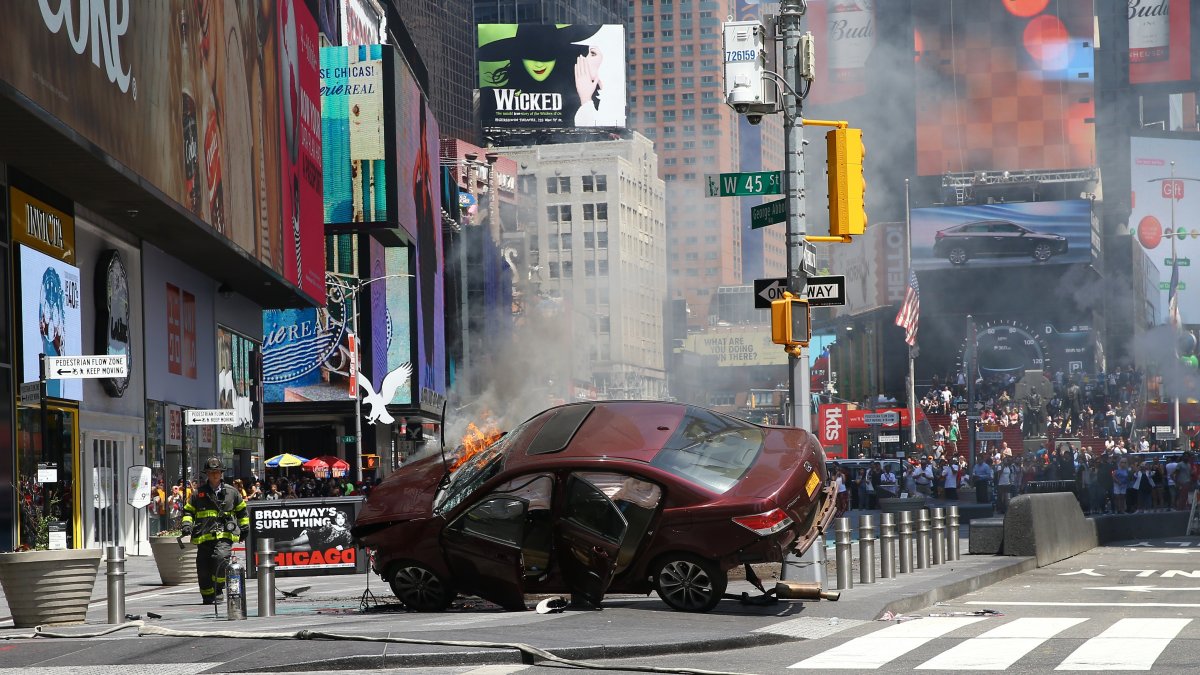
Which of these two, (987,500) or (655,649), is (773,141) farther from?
(655,649)

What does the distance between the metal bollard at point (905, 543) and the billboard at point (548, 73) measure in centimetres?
12778

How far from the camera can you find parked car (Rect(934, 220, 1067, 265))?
104m

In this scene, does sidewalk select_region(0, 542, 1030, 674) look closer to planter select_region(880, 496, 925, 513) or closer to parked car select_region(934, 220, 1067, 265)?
planter select_region(880, 496, 925, 513)

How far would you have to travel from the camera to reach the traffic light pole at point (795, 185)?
15539 millimetres

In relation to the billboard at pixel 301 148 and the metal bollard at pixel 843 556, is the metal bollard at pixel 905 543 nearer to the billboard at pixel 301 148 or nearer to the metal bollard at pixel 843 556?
the metal bollard at pixel 843 556

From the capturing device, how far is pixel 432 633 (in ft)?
37.3

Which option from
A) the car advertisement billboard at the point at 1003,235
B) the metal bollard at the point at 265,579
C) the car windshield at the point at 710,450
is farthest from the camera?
the car advertisement billboard at the point at 1003,235

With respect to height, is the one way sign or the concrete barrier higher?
the one way sign

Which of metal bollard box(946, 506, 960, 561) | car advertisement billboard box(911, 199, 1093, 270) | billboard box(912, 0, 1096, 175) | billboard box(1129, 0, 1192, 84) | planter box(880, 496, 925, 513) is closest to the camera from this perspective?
metal bollard box(946, 506, 960, 561)

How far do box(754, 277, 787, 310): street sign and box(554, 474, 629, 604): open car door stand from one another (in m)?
3.57

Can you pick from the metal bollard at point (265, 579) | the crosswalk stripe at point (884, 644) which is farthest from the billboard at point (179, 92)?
the crosswalk stripe at point (884, 644)

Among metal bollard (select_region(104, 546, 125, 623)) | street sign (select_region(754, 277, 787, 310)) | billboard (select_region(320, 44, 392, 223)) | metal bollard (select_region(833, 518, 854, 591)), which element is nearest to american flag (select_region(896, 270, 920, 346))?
billboard (select_region(320, 44, 392, 223))

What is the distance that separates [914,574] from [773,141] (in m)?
127

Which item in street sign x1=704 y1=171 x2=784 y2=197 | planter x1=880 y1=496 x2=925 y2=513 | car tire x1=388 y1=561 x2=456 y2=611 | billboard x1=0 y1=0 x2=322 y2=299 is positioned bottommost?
planter x1=880 y1=496 x2=925 y2=513
